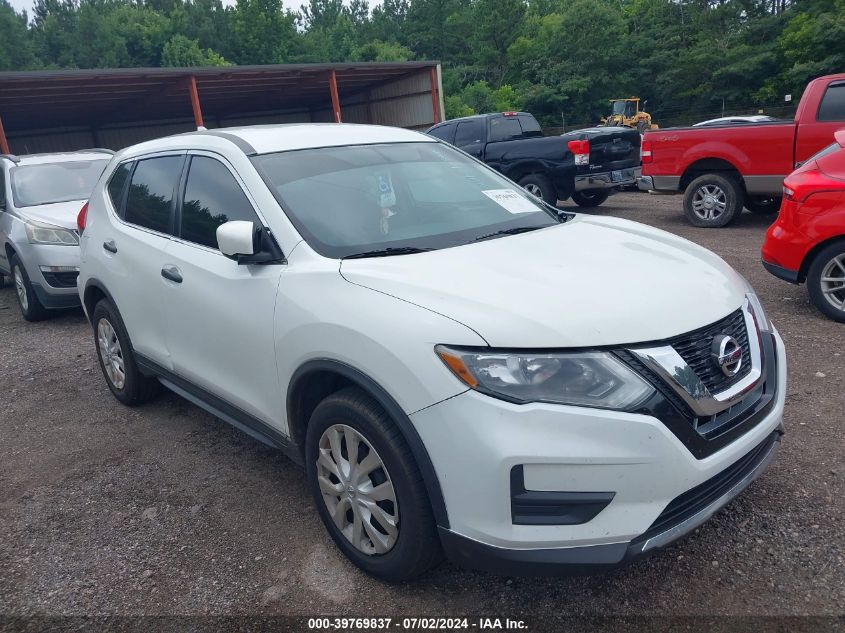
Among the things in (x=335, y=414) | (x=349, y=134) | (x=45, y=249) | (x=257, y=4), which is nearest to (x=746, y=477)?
(x=335, y=414)

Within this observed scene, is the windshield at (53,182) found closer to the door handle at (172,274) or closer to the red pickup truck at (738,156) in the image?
the door handle at (172,274)

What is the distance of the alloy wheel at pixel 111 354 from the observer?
4.59 m

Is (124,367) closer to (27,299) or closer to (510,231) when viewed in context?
(510,231)

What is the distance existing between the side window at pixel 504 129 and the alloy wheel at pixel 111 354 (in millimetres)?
9327

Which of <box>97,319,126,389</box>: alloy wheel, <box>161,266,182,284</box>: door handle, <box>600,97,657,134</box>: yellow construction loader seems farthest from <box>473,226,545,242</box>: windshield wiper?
<box>600,97,657,134</box>: yellow construction loader

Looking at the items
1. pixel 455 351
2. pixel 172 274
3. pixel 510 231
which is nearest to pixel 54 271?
pixel 172 274

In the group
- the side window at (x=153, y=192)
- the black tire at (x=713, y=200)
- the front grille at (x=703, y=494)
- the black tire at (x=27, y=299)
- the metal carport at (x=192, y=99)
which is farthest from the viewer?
the metal carport at (x=192, y=99)

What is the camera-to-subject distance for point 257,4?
6625 cm

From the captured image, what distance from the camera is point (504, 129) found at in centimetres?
1277

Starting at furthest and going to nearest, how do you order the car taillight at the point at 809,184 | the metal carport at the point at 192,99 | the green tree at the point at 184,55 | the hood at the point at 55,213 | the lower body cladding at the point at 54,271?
the green tree at the point at 184,55
the metal carport at the point at 192,99
the hood at the point at 55,213
the lower body cladding at the point at 54,271
the car taillight at the point at 809,184

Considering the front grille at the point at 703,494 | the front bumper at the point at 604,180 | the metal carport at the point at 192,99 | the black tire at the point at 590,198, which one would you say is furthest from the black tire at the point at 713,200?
the metal carport at the point at 192,99

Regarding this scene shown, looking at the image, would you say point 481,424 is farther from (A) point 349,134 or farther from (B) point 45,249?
(B) point 45,249

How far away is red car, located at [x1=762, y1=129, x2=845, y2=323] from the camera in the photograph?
5070 millimetres

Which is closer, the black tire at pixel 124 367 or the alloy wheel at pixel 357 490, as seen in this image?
the alloy wheel at pixel 357 490
